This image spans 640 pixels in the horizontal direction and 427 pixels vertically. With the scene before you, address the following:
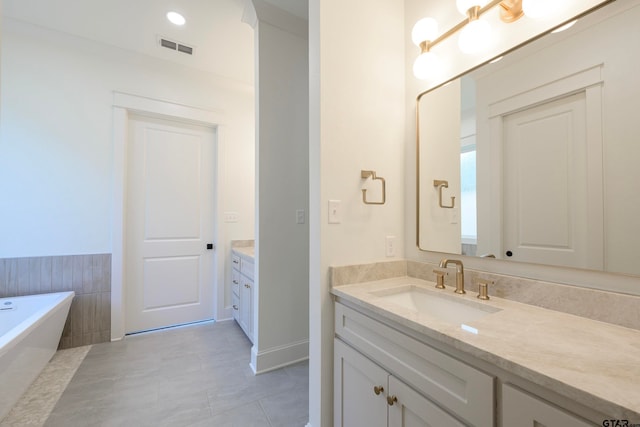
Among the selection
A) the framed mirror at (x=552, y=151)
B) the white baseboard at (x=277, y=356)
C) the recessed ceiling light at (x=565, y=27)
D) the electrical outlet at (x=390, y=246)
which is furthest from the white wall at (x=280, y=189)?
the recessed ceiling light at (x=565, y=27)

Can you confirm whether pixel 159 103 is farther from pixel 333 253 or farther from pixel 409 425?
pixel 409 425

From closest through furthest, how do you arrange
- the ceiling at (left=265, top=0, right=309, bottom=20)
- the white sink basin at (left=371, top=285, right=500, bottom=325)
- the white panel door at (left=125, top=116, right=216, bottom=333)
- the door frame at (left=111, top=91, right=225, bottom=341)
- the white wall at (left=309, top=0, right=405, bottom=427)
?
the white sink basin at (left=371, top=285, right=500, bottom=325)
the white wall at (left=309, top=0, right=405, bottom=427)
the ceiling at (left=265, top=0, right=309, bottom=20)
the door frame at (left=111, top=91, right=225, bottom=341)
the white panel door at (left=125, top=116, right=216, bottom=333)

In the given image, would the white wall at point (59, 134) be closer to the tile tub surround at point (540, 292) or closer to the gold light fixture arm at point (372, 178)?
the gold light fixture arm at point (372, 178)

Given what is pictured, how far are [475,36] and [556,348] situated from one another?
1263 mm

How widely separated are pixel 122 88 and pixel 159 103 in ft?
1.09

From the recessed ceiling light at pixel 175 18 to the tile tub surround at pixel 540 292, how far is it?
251cm

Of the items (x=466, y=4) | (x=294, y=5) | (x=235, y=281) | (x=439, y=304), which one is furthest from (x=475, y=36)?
(x=235, y=281)

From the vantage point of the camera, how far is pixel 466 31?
118 centimetres

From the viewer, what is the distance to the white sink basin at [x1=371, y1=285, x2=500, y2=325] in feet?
3.50

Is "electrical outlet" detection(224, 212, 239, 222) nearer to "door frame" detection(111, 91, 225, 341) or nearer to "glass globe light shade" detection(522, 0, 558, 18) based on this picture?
"door frame" detection(111, 91, 225, 341)

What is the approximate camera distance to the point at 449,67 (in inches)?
54.0

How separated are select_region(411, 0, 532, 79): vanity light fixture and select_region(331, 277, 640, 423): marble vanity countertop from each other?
46.0 inches

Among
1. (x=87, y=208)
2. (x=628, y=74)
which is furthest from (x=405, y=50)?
(x=87, y=208)

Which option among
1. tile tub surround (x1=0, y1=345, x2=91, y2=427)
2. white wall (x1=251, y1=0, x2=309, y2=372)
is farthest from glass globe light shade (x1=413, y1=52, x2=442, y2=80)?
tile tub surround (x1=0, y1=345, x2=91, y2=427)
